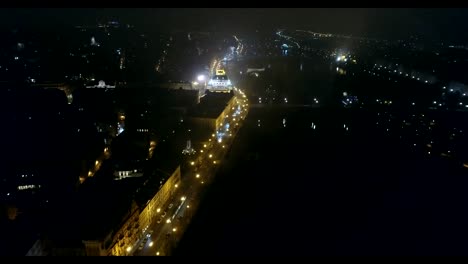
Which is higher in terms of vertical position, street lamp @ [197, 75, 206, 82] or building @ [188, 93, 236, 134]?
street lamp @ [197, 75, 206, 82]

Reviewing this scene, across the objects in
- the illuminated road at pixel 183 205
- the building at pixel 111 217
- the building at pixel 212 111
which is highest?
the building at pixel 212 111

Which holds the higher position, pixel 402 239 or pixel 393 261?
pixel 393 261

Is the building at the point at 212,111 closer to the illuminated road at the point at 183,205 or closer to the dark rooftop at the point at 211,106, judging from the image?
the dark rooftop at the point at 211,106

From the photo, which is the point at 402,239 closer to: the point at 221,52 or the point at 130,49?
the point at 130,49

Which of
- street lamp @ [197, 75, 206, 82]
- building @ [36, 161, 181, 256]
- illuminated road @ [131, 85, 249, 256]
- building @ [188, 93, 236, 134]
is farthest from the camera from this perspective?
street lamp @ [197, 75, 206, 82]

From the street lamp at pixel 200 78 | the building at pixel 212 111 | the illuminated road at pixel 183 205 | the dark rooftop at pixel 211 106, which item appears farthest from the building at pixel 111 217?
the street lamp at pixel 200 78

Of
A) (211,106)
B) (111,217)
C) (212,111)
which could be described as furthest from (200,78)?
(111,217)

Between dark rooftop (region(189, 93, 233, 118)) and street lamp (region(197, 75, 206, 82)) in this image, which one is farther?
street lamp (region(197, 75, 206, 82))

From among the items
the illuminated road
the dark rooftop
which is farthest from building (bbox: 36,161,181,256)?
the dark rooftop

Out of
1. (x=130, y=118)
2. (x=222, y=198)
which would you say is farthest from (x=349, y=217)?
(x=130, y=118)

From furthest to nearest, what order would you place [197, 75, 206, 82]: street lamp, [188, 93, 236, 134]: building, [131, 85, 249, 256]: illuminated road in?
[197, 75, 206, 82]: street lamp
[188, 93, 236, 134]: building
[131, 85, 249, 256]: illuminated road

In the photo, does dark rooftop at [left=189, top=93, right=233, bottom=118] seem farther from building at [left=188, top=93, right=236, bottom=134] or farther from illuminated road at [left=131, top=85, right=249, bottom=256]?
illuminated road at [left=131, top=85, right=249, bottom=256]
